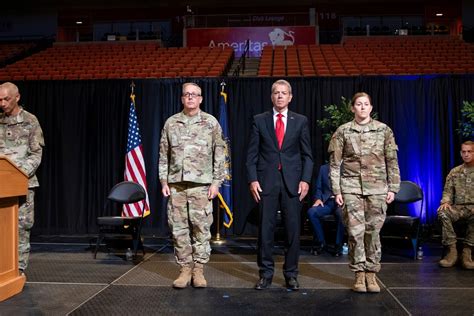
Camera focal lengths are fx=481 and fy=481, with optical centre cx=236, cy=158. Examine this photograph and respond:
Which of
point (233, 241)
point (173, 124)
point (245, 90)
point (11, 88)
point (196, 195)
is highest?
point (245, 90)

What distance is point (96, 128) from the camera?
7.39 metres

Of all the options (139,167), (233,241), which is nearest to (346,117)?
(233,241)

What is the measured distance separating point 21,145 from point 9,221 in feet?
2.32

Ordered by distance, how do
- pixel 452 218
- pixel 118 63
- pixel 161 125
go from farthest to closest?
pixel 118 63 → pixel 161 125 → pixel 452 218

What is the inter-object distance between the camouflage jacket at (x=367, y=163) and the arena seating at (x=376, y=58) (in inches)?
185

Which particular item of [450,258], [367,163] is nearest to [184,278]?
[367,163]

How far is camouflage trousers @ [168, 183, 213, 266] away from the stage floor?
11.6 inches

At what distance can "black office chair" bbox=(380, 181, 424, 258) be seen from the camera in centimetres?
545

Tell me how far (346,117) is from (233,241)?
2.28 meters

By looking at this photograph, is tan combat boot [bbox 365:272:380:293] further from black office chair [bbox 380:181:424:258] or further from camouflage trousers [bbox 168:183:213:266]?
black office chair [bbox 380:181:424:258]

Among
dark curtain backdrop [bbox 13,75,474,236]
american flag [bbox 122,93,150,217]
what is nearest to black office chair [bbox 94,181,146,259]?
american flag [bbox 122,93,150,217]

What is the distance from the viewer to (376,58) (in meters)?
10.6

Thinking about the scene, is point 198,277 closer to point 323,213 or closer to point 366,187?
point 366,187

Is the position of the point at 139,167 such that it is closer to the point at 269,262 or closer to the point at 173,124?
the point at 173,124
